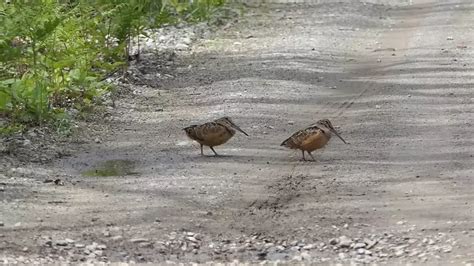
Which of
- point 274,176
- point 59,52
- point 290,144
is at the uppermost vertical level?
point 59,52

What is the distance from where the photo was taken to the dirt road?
768 centimetres

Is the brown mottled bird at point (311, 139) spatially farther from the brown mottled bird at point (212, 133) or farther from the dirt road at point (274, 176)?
the brown mottled bird at point (212, 133)

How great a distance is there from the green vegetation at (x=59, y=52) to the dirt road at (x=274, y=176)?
63cm

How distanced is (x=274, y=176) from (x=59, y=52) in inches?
181

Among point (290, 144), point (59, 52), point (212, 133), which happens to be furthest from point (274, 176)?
point (59, 52)

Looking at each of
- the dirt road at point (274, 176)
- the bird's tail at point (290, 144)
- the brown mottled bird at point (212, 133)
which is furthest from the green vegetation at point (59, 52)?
the bird's tail at point (290, 144)

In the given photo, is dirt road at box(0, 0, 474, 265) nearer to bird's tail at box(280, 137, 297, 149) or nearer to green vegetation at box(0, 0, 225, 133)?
bird's tail at box(280, 137, 297, 149)

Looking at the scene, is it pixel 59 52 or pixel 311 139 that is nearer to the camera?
pixel 311 139

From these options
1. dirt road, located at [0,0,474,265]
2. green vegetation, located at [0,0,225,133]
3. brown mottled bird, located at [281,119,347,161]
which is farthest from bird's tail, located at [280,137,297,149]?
green vegetation, located at [0,0,225,133]

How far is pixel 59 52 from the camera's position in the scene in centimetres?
1315

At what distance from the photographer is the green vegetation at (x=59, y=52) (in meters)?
11.3

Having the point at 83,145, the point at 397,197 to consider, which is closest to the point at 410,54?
Result: the point at 83,145

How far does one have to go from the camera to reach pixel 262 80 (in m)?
15.1

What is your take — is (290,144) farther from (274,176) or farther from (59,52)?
(59,52)
